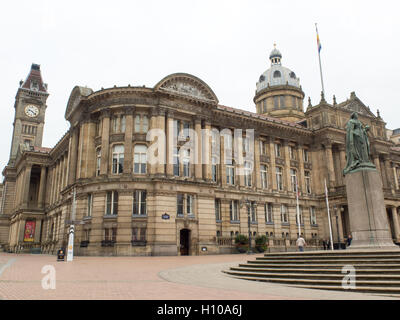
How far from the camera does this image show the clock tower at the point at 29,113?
94037 millimetres

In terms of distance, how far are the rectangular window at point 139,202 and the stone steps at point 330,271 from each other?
69.8 feet

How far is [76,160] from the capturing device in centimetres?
4494

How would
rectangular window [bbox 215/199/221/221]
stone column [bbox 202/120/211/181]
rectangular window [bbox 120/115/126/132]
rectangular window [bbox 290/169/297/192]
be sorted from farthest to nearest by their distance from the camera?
rectangular window [bbox 290/169/297/192], rectangular window [bbox 215/199/221/221], stone column [bbox 202/120/211/181], rectangular window [bbox 120/115/126/132]

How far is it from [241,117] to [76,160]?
23.2 meters

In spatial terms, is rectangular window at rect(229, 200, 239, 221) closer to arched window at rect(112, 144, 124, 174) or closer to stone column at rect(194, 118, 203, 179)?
stone column at rect(194, 118, 203, 179)

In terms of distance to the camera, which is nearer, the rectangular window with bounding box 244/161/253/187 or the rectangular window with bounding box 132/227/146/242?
the rectangular window with bounding box 132/227/146/242

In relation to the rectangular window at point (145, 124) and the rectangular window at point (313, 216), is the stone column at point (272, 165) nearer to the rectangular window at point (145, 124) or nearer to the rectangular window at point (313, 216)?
the rectangular window at point (313, 216)

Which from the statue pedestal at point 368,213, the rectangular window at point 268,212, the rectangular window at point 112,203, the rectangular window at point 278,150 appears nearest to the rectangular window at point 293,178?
the rectangular window at point 278,150

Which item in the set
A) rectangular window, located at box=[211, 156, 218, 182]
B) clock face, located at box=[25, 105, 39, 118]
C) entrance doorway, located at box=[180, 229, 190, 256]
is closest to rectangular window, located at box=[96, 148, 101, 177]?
entrance doorway, located at box=[180, 229, 190, 256]

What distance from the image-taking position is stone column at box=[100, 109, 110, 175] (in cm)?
3850

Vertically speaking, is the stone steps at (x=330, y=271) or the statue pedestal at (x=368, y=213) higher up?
the statue pedestal at (x=368, y=213)

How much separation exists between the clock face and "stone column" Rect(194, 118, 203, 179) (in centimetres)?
7326

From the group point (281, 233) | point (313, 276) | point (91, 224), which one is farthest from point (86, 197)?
point (313, 276)
